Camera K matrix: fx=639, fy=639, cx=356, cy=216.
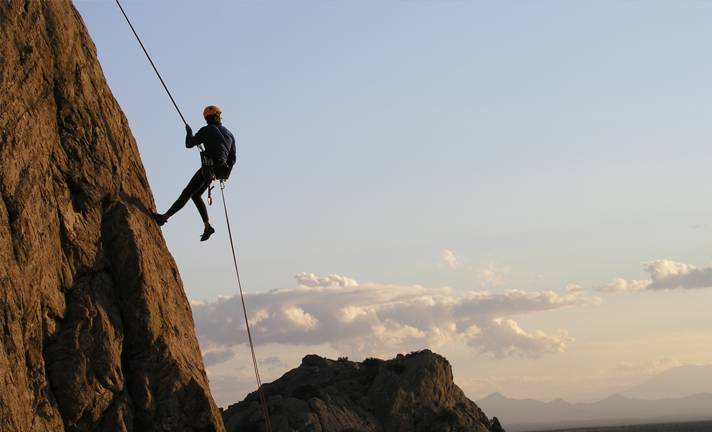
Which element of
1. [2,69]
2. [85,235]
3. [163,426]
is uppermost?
[2,69]

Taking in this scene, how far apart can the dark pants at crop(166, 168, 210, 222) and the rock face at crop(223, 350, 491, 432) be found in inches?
1257

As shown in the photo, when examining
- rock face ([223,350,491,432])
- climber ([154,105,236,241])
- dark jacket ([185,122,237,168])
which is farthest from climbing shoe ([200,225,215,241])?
rock face ([223,350,491,432])

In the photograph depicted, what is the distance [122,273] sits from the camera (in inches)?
444

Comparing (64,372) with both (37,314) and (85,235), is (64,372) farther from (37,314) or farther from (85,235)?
(85,235)

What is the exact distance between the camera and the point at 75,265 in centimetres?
1056

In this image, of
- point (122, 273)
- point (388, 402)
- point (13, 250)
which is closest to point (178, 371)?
point (122, 273)

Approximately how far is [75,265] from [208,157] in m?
4.37

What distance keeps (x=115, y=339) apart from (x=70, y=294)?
1054 mm

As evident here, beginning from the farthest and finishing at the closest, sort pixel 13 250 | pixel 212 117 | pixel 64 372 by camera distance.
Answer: pixel 212 117, pixel 64 372, pixel 13 250

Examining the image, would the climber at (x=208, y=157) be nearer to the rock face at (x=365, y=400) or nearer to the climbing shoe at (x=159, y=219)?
the climbing shoe at (x=159, y=219)

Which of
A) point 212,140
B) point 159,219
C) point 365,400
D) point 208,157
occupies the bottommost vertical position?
point 365,400

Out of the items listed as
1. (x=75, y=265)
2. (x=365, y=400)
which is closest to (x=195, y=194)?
(x=75, y=265)

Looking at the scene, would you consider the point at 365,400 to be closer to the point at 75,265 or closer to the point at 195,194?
the point at 195,194

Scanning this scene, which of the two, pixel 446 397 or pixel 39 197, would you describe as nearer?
pixel 39 197
